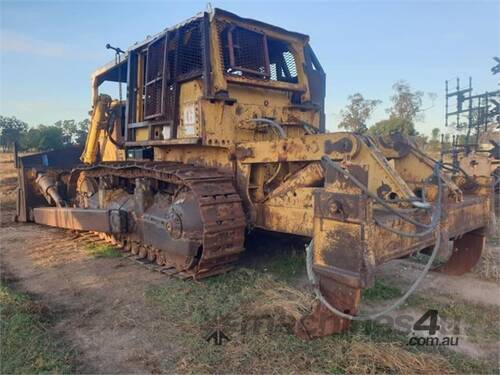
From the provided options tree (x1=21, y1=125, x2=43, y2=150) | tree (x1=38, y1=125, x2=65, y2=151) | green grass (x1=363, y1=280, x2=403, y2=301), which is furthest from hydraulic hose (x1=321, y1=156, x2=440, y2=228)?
tree (x1=21, y1=125, x2=43, y2=150)

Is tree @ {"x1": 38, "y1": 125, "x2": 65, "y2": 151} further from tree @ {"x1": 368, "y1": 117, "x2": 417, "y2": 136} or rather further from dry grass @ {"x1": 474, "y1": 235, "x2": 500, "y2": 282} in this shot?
dry grass @ {"x1": 474, "y1": 235, "x2": 500, "y2": 282}

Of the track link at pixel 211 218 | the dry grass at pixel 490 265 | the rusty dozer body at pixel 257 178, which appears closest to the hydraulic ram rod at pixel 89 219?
the rusty dozer body at pixel 257 178

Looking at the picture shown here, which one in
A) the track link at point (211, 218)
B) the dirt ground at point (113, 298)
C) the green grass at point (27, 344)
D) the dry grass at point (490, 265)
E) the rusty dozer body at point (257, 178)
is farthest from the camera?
the dry grass at point (490, 265)

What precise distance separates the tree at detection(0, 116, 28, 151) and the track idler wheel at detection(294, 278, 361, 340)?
39.4m

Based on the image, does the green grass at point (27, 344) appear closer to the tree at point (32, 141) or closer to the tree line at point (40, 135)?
the tree line at point (40, 135)

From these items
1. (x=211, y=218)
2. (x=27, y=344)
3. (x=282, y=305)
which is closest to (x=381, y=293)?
(x=282, y=305)

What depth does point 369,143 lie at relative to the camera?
3.17 metres

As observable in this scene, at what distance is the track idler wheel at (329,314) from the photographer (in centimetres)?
266

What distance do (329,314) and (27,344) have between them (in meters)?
2.23

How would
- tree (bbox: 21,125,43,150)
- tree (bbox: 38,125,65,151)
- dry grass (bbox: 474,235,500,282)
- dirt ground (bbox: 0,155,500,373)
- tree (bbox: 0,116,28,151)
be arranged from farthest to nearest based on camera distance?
tree (bbox: 0,116,28,151), tree (bbox: 21,125,43,150), tree (bbox: 38,125,65,151), dry grass (bbox: 474,235,500,282), dirt ground (bbox: 0,155,500,373)

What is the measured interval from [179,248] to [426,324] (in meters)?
2.48

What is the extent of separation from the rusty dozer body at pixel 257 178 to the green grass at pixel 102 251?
0.74 feet

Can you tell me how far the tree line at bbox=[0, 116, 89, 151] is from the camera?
14.2 meters

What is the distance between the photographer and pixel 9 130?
1597 inches
